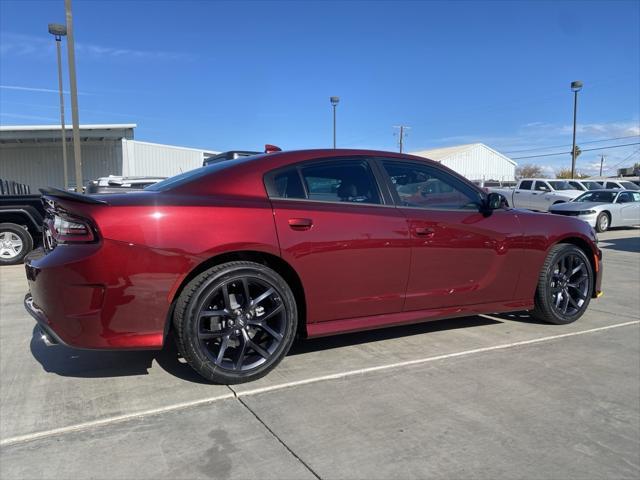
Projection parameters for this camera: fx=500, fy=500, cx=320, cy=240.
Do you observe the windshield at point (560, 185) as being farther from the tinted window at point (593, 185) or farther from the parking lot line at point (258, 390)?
the parking lot line at point (258, 390)

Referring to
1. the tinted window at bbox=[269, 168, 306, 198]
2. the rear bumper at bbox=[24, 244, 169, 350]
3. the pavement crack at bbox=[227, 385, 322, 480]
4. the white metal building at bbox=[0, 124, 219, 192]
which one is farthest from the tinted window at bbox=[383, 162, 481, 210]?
the white metal building at bbox=[0, 124, 219, 192]

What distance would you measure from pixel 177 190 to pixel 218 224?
1.40 feet

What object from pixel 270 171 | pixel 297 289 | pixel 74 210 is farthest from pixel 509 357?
pixel 74 210

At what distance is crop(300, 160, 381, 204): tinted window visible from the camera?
3.62 m

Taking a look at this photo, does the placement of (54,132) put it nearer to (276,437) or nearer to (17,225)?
(17,225)

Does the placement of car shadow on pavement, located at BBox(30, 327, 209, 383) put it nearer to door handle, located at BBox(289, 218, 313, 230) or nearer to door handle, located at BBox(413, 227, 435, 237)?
door handle, located at BBox(289, 218, 313, 230)


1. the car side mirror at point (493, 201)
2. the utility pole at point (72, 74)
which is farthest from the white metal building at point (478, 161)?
the car side mirror at point (493, 201)

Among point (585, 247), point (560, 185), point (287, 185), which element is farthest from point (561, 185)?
point (287, 185)

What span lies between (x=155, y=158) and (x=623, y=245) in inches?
953

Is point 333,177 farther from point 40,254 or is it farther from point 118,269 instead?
point 40,254

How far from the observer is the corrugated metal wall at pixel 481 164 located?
6538cm

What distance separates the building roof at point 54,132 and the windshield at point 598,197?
65.8 feet

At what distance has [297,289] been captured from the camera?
350cm

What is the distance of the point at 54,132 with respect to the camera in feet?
78.7
